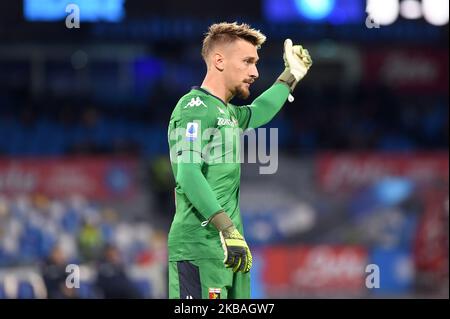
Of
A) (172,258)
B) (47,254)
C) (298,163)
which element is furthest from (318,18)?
(172,258)

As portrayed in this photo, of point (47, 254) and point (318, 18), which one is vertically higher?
point (318, 18)

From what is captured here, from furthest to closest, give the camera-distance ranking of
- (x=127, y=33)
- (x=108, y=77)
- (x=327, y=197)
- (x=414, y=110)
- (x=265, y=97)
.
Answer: (x=108, y=77) → (x=414, y=110) → (x=327, y=197) → (x=127, y=33) → (x=265, y=97)

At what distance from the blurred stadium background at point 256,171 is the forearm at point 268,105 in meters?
7.56

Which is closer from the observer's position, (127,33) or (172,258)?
(172,258)

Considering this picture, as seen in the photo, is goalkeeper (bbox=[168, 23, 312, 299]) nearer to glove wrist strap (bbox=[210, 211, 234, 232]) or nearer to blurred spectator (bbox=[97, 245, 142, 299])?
glove wrist strap (bbox=[210, 211, 234, 232])

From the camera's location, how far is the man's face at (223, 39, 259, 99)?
18.2 feet

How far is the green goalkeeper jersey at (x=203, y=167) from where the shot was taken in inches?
206

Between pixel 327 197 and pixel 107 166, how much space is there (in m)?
4.04

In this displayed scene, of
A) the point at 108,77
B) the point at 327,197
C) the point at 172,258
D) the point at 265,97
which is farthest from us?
the point at 108,77

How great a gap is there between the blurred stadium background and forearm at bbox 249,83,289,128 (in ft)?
24.8

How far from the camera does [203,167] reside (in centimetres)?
538

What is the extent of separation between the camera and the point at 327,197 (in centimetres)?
1781

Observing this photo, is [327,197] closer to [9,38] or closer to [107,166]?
[107,166]

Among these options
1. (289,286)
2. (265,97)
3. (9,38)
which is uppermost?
(9,38)
